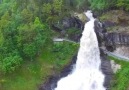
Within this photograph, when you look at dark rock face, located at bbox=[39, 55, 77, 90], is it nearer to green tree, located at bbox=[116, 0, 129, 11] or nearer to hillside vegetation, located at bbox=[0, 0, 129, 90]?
hillside vegetation, located at bbox=[0, 0, 129, 90]

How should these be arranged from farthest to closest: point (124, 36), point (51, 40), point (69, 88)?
point (51, 40) < point (124, 36) < point (69, 88)

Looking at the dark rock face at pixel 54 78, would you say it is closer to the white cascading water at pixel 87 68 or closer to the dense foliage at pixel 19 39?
A: the white cascading water at pixel 87 68

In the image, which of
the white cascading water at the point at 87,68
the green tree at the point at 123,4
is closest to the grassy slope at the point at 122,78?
the white cascading water at the point at 87,68

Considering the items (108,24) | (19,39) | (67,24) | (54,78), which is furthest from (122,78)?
(19,39)

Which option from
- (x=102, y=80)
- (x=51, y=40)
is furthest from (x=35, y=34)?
(x=102, y=80)

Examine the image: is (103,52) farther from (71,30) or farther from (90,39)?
(71,30)

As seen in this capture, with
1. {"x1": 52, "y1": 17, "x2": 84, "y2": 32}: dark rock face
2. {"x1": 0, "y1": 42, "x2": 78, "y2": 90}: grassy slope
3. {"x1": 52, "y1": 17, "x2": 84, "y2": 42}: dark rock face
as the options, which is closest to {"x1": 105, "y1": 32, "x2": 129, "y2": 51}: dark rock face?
{"x1": 0, "y1": 42, "x2": 78, "y2": 90}: grassy slope
